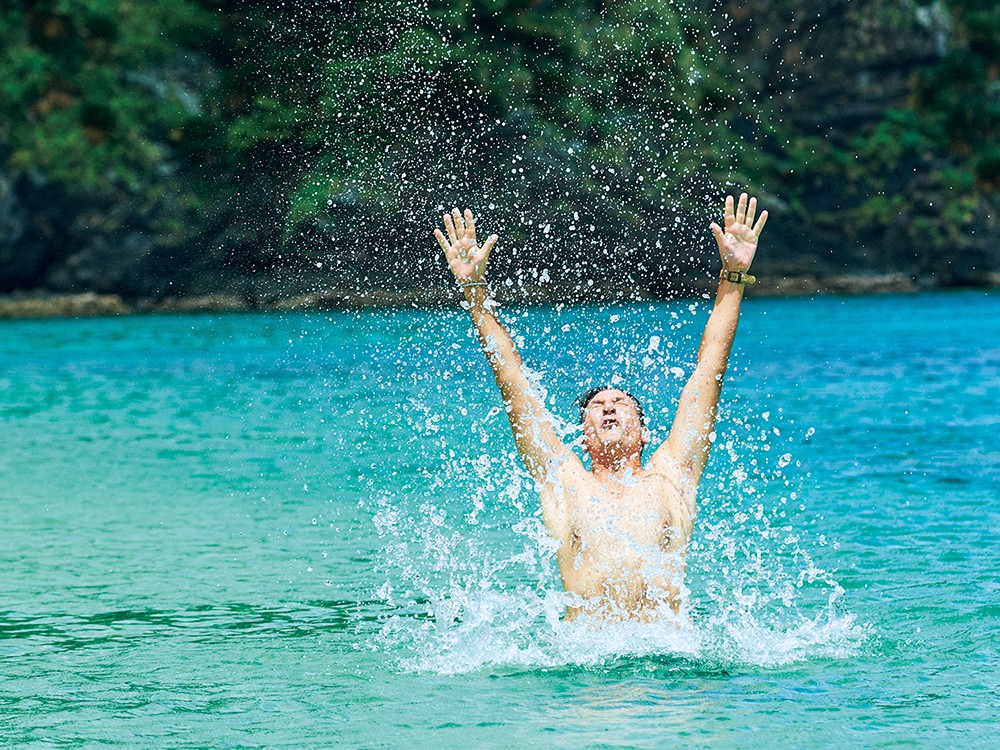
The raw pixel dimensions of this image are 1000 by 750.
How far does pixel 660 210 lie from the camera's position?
44438 mm

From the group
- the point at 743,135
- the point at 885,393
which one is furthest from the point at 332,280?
the point at 885,393

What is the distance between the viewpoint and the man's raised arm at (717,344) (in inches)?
259

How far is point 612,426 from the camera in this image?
6582 mm

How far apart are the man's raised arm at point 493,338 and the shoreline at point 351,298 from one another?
31092 mm

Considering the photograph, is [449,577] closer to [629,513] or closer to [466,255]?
[629,513]

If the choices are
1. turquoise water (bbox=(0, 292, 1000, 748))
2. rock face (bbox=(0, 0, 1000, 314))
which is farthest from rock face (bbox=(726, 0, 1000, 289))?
turquoise water (bbox=(0, 292, 1000, 748))

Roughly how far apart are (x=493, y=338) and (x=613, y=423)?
0.68 m

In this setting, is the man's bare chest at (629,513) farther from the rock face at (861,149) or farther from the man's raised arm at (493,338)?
the rock face at (861,149)

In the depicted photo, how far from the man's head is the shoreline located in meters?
31.2

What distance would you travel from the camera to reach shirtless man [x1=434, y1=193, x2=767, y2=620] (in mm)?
6621

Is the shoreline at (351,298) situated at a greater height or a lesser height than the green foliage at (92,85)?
lesser

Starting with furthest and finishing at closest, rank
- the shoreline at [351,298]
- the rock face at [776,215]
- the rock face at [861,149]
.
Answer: the rock face at [861,149]
the rock face at [776,215]
the shoreline at [351,298]

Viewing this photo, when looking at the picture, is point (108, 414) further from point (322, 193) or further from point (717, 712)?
point (322, 193)

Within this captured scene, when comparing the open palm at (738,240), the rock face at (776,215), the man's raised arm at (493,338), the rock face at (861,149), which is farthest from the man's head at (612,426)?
the rock face at (861,149)
